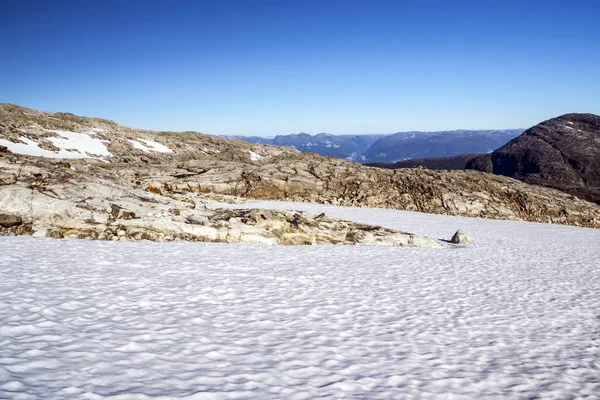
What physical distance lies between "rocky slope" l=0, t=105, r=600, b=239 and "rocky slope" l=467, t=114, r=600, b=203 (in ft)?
222

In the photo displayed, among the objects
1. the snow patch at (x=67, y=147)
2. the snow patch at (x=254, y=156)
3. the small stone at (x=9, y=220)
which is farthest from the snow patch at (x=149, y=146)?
the small stone at (x=9, y=220)

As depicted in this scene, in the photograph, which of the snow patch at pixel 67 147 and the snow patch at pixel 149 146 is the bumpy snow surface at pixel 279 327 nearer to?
the snow patch at pixel 67 147

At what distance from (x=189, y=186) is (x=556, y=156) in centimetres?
12380

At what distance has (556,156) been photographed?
377 ft

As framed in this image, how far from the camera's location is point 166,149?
57.3 m

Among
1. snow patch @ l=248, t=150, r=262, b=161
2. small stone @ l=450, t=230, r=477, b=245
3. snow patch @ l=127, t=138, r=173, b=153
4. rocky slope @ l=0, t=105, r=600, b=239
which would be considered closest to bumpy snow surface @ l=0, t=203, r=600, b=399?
rocky slope @ l=0, t=105, r=600, b=239

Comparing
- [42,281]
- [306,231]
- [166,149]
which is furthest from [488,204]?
[166,149]

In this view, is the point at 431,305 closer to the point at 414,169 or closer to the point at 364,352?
the point at 364,352

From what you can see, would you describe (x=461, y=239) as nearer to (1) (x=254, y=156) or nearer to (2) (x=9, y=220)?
(2) (x=9, y=220)

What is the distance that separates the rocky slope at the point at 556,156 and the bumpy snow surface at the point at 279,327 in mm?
99125

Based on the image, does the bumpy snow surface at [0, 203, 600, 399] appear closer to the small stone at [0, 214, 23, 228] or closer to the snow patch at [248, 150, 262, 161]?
the small stone at [0, 214, 23, 228]

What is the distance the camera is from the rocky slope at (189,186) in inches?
675

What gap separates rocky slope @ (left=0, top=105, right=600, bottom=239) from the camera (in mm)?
17141

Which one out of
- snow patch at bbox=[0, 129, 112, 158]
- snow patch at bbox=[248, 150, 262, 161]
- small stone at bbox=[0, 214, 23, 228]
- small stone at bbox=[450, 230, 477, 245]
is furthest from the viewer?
snow patch at bbox=[248, 150, 262, 161]
